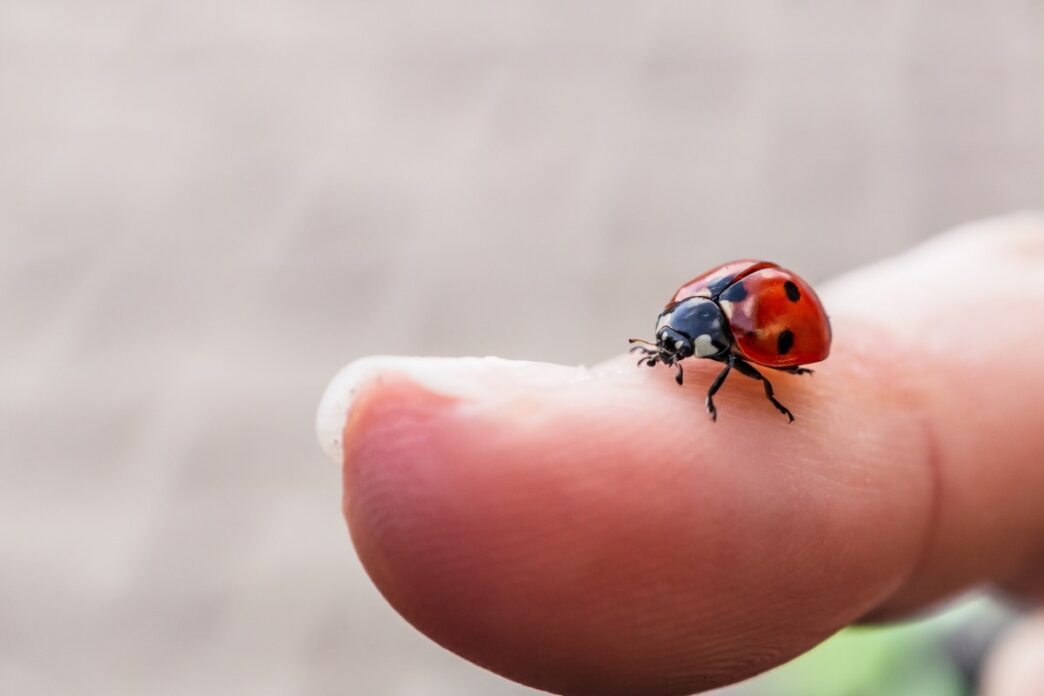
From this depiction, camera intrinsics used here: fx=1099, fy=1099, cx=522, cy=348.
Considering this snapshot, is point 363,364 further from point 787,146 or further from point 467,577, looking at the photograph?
point 787,146

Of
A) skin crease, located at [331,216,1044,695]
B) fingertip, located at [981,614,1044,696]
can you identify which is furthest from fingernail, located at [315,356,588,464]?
fingertip, located at [981,614,1044,696]

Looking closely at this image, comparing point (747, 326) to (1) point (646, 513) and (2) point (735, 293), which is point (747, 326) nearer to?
(2) point (735, 293)

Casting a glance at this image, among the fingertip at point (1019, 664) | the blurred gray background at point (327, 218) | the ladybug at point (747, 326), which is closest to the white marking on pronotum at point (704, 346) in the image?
the ladybug at point (747, 326)

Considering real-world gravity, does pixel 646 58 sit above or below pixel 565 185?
above

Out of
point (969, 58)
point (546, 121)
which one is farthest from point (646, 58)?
point (969, 58)

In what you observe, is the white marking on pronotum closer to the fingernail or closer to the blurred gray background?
the fingernail

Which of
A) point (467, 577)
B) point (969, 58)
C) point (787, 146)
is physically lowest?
point (467, 577)

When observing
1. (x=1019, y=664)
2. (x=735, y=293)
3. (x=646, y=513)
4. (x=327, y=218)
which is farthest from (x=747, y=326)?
(x=327, y=218)

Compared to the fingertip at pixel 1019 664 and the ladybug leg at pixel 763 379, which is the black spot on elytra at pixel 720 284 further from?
the fingertip at pixel 1019 664
